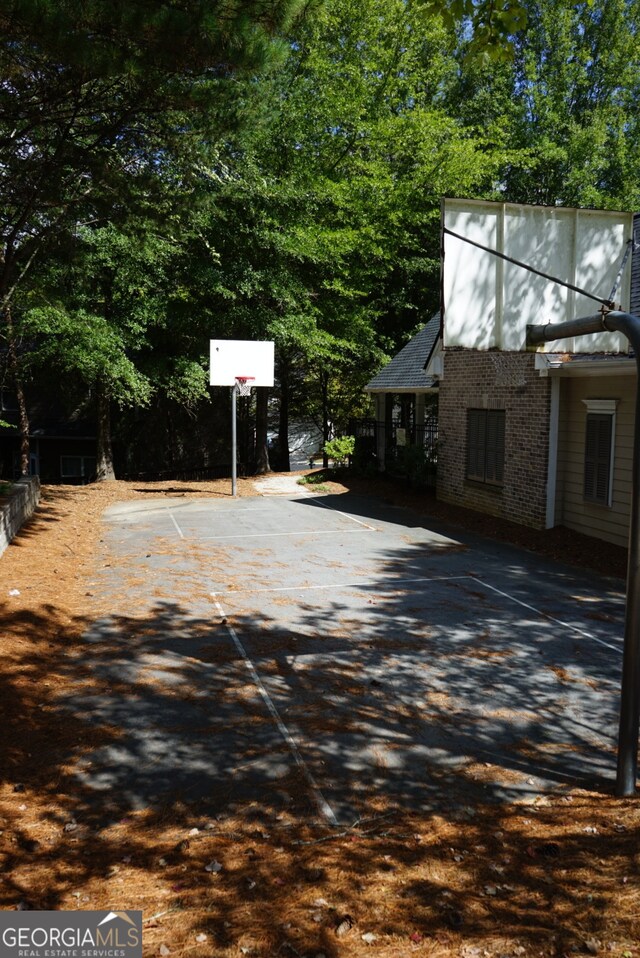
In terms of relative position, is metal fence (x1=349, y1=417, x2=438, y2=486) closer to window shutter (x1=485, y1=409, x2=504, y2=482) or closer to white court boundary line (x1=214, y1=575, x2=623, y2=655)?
window shutter (x1=485, y1=409, x2=504, y2=482)

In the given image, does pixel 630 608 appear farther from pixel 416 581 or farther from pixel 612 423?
pixel 612 423

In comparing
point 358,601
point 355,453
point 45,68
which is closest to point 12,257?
point 45,68

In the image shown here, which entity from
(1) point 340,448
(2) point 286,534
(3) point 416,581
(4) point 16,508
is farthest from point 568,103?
(4) point 16,508

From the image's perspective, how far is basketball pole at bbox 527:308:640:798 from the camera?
4.62 m

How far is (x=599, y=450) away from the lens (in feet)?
42.9

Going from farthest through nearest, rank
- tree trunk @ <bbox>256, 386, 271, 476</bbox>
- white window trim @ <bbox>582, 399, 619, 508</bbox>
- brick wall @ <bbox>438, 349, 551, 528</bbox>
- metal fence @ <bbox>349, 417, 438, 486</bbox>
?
tree trunk @ <bbox>256, 386, 271, 476</bbox> → metal fence @ <bbox>349, 417, 438, 486</bbox> → brick wall @ <bbox>438, 349, 551, 528</bbox> → white window trim @ <bbox>582, 399, 619, 508</bbox>

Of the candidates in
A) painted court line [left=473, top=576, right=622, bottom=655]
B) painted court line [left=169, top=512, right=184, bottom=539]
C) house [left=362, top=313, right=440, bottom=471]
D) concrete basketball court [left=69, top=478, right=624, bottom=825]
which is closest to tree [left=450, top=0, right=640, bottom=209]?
house [left=362, top=313, right=440, bottom=471]

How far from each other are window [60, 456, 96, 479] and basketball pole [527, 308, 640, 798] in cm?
3011

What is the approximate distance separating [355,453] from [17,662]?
689 inches

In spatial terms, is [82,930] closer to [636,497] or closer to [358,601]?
[636,497]

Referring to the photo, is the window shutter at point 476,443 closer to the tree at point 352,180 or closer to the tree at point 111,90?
the tree at point 352,180

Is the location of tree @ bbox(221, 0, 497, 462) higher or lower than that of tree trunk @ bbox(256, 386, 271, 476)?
higher

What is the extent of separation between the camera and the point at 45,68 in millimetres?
9422

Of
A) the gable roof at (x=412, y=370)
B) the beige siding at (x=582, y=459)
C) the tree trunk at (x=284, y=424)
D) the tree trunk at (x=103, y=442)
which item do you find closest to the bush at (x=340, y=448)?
the gable roof at (x=412, y=370)
